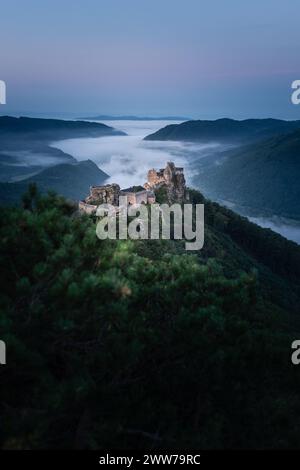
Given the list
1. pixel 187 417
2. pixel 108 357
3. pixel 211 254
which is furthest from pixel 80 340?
pixel 211 254

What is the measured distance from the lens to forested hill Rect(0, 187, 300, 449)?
21.0ft

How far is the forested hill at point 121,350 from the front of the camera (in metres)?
6.39

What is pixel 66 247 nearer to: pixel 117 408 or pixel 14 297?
pixel 14 297

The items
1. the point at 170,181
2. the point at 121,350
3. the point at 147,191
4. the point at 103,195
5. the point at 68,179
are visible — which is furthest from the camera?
the point at 68,179

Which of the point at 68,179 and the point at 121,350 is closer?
the point at 121,350

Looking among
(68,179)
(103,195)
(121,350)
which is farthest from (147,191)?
(68,179)

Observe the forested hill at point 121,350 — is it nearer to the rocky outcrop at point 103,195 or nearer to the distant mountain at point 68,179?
the rocky outcrop at point 103,195

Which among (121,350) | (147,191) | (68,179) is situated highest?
(68,179)

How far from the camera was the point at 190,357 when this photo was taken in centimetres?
792

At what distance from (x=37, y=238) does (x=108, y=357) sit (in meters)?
2.37

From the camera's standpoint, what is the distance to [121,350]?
686 centimetres

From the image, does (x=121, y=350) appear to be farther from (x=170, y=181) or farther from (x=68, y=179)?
(x=68, y=179)

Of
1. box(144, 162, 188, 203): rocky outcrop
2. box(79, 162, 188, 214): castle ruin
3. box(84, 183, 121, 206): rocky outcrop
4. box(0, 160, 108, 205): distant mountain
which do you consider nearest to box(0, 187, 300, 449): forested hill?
box(79, 162, 188, 214): castle ruin

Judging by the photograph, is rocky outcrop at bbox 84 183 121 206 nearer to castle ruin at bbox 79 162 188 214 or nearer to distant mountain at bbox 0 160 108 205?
castle ruin at bbox 79 162 188 214
